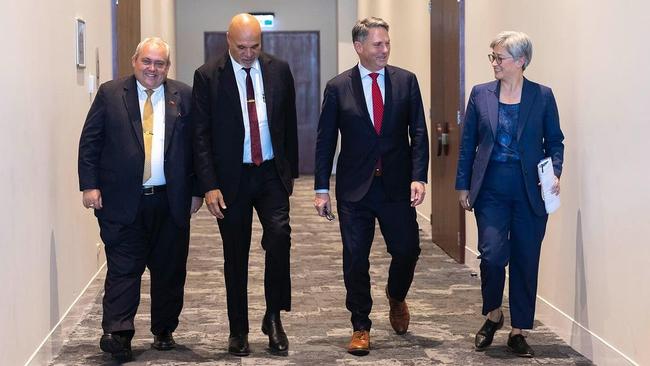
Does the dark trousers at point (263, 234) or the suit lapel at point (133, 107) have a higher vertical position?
the suit lapel at point (133, 107)

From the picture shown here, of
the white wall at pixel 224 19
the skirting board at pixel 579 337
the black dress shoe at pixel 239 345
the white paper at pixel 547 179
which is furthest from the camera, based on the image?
the white wall at pixel 224 19

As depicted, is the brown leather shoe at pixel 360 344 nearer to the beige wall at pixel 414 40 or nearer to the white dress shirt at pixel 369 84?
the white dress shirt at pixel 369 84

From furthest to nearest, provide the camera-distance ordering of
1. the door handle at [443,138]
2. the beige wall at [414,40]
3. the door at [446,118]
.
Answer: the beige wall at [414,40]
the door handle at [443,138]
the door at [446,118]

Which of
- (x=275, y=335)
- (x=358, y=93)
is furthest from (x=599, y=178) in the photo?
(x=275, y=335)

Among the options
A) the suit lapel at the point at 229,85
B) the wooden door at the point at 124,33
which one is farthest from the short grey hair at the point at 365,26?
the wooden door at the point at 124,33

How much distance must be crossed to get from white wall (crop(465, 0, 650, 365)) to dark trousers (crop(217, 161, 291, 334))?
1375 millimetres

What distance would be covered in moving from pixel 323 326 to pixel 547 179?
5.10ft

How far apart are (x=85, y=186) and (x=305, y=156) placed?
11763 millimetres

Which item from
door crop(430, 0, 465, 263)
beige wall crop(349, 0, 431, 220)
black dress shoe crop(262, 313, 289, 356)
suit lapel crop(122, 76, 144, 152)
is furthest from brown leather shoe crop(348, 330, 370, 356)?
beige wall crop(349, 0, 431, 220)

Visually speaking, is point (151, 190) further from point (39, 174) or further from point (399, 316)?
point (399, 316)

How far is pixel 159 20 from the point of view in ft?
39.9

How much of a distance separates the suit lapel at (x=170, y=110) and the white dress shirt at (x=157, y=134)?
3cm

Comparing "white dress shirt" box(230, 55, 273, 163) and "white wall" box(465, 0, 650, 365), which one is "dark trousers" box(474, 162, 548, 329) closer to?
"white wall" box(465, 0, 650, 365)

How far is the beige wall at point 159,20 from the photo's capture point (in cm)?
1005
